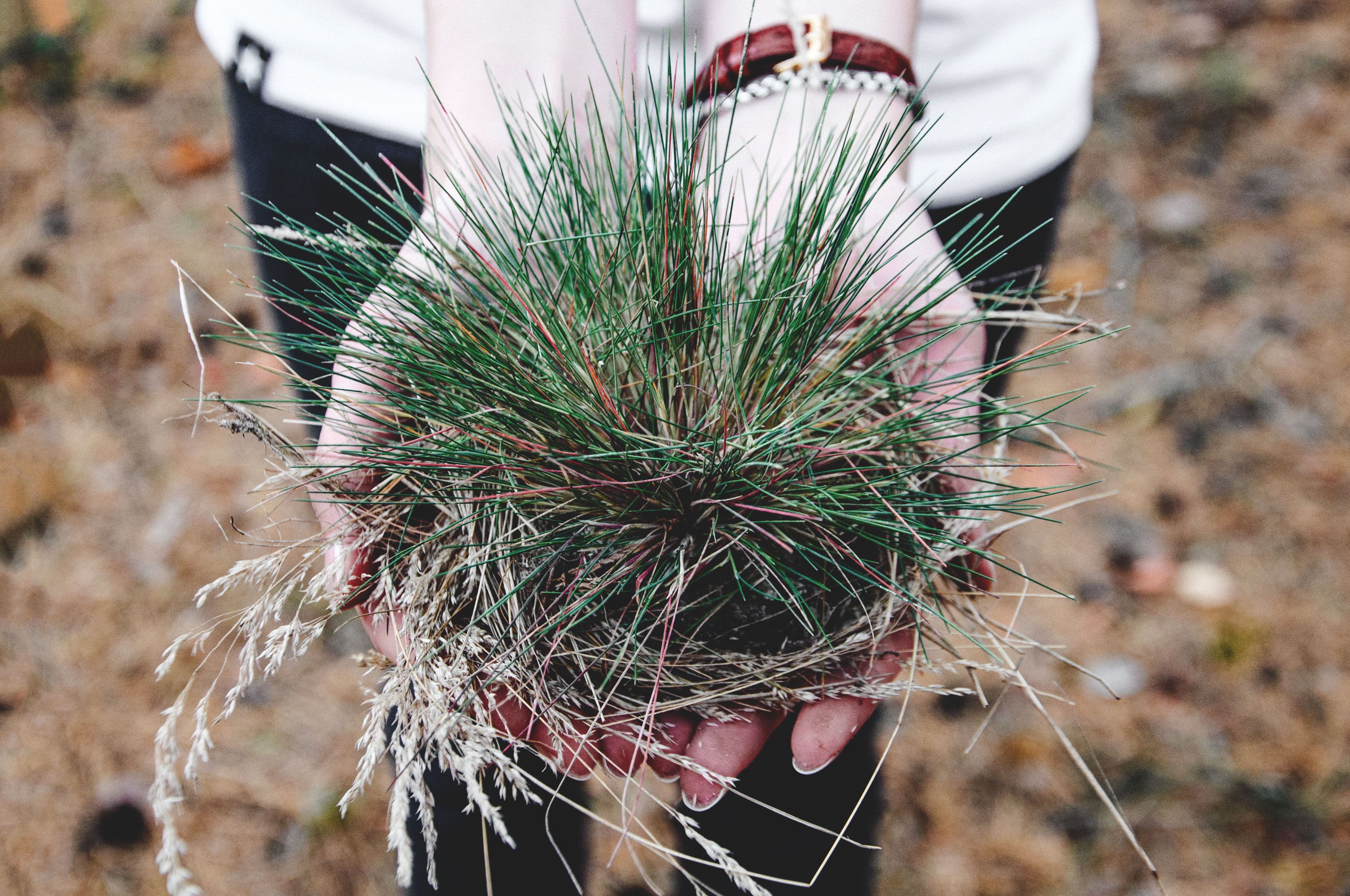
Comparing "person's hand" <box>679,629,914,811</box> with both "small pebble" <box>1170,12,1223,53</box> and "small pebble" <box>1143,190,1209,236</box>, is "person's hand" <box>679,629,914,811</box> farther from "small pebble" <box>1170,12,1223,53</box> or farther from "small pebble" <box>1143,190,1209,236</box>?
"small pebble" <box>1170,12,1223,53</box>

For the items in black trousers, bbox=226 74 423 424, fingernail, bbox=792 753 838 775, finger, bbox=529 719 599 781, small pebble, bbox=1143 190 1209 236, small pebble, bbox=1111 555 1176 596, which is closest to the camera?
finger, bbox=529 719 599 781

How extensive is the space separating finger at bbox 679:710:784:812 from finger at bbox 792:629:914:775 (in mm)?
39

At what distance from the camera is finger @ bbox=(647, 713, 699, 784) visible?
777 mm

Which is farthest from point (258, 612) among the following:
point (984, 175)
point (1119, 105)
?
point (1119, 105)

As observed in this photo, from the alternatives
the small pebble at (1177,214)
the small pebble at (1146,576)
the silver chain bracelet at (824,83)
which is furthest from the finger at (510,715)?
the small pebble at (1177,214)

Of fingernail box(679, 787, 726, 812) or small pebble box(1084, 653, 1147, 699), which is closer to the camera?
fingernail box(679, 787, 726, 812)

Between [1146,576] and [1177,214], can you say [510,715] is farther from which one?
[1177,214]

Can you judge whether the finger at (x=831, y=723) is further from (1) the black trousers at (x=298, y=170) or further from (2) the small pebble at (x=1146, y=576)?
(2) the small pebble at (x=1146, y=576)

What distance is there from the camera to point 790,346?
73cm

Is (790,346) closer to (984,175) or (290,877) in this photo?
(984,175)

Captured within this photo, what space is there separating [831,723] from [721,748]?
104mm

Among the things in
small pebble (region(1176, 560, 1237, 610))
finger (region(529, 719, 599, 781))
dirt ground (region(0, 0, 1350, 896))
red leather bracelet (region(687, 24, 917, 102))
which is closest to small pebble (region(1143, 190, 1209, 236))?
dirt ground (region(0, 0, 1350, 896))

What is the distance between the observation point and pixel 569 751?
2.32 ft

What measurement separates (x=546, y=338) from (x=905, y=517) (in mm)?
341
